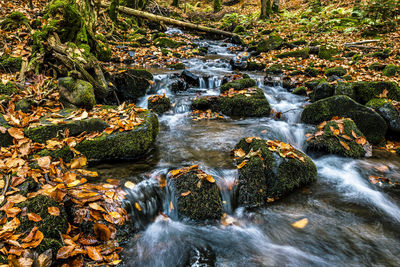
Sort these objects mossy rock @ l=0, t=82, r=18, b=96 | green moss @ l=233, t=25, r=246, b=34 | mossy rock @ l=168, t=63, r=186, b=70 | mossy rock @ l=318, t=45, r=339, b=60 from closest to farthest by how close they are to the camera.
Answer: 1. mossy rock @ l=0, t=82, r=18, b=96
2. mossy rock @ l=168, t=63, r=186, b=70
3. mossy rock @ l=318, t=45, r=339, b=60
4. green moss @ l=233, t=25, r=246, b=34

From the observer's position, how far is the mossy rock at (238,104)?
275 inches

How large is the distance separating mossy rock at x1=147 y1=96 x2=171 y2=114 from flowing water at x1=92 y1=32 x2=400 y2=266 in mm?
2090

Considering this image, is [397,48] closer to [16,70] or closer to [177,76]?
[177,76]

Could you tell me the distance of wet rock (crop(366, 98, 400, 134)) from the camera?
218 inches

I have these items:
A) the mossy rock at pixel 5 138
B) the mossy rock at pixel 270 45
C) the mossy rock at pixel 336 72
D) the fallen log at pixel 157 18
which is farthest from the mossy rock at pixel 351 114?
the fallen log at pixel 157 18

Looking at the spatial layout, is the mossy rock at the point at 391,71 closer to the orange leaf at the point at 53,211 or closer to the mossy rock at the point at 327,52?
the mossy rock at the point at 327,52

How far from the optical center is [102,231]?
257 centimetres

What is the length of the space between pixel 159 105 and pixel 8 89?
3679 mm

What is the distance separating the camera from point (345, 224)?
10.5 ft

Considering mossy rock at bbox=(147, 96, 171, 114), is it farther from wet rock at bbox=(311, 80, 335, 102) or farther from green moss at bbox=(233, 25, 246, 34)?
green moss at bbox=(233, 25, 246, 34)

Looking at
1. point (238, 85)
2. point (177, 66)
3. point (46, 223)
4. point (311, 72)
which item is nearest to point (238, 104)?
point (238, 85)

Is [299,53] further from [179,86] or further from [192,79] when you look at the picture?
[179,86]

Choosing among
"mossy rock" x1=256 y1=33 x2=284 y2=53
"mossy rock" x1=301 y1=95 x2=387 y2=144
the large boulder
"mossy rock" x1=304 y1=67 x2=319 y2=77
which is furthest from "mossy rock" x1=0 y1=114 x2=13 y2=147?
"mossy rock" x1=256 y1=33 x2=284 y2=53

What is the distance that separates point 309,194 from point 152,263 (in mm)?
2841
